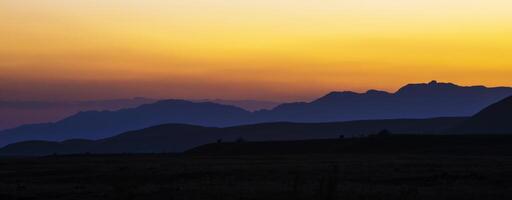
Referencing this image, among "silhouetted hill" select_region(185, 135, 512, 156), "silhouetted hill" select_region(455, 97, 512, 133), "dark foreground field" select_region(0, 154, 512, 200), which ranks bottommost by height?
"dark foreground field" select_region(0, 154, 512, 200)

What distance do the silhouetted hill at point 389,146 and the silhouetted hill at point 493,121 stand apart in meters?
61.0

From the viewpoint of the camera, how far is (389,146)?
99.9 m

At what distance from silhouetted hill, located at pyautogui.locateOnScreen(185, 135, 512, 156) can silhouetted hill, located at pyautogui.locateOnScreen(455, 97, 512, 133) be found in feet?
200

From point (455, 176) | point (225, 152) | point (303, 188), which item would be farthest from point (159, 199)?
point (225, 152)

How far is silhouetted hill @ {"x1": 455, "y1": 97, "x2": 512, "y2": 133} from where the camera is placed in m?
163

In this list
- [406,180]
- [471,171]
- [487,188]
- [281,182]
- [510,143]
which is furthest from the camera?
[510,143]

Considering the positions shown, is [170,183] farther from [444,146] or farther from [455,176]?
[444,146]

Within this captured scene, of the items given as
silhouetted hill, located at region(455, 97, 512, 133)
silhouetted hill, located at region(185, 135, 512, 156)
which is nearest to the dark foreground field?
silhouetted hill, located at region(185, 135, 512, 156)

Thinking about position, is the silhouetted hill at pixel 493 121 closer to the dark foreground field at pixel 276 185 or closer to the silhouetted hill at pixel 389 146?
the silhouetted hill at pixel 389 146

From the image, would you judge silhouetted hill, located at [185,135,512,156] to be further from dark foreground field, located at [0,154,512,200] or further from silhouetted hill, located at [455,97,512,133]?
silhouetted hill, located at [455,97,512,133]

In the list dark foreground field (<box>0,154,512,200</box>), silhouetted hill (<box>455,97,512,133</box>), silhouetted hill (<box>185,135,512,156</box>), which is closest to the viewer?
dark foreground field (<box>0,154,512,200</box>)

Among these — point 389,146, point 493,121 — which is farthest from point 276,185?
point 493,121

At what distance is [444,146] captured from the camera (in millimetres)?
95312

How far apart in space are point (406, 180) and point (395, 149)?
55073 mm
